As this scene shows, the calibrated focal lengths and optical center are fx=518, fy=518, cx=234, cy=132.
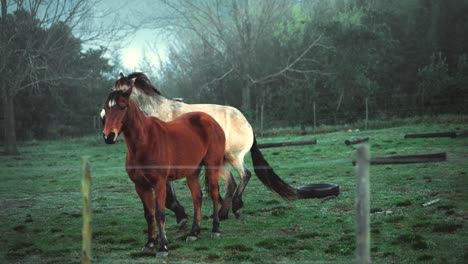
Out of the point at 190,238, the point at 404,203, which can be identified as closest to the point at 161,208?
the point at 190,238

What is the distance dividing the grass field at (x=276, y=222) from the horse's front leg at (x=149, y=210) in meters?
0.23

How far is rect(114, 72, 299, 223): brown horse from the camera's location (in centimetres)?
810

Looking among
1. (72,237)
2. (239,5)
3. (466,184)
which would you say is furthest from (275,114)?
(72,237)

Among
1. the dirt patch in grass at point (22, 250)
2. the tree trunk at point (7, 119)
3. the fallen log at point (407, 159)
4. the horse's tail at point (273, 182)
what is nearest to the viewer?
the fallen log at point (407, 159)

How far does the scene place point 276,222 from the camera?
25.3 feet

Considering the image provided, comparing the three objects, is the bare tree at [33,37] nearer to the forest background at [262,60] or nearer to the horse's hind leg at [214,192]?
the forest background at [262,60]

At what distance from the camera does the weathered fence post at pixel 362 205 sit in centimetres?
391

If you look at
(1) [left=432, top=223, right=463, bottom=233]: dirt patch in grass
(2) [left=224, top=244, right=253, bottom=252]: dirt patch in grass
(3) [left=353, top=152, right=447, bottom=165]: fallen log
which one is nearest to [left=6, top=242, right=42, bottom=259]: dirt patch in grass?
(2) [left=224, top=244, right=253, bottom=252]: dirt patch in grass

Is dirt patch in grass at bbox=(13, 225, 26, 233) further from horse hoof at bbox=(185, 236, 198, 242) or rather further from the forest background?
the forest background

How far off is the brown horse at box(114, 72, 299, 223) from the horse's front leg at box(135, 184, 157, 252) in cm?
137

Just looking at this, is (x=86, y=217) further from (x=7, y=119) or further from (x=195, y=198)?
(x=7, y=119)

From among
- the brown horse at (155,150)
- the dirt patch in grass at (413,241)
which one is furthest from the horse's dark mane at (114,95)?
the dirt patch in grass at (413,241)

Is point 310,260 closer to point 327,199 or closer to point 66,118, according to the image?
point 327,199

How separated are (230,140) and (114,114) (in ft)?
10.3
